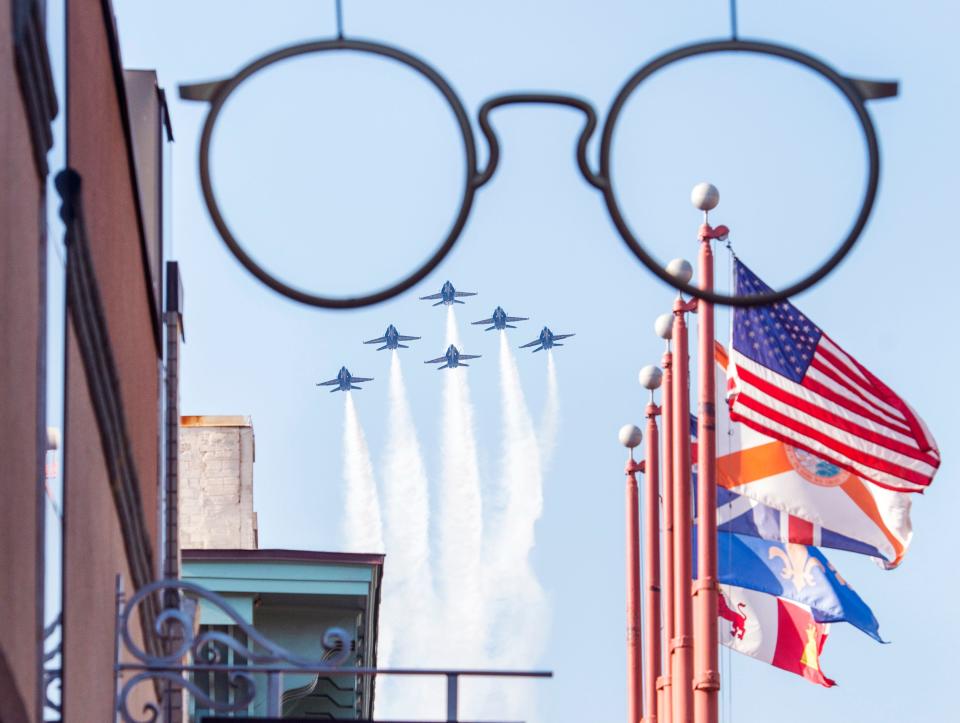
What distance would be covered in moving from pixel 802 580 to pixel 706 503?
3676 mm

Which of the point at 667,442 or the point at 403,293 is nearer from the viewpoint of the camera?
the point at 403,293

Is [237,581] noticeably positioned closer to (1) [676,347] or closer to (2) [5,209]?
(1) [676,347]

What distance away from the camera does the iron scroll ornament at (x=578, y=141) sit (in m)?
5.30

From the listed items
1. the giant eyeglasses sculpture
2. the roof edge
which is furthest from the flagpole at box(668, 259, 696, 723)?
the giant eyeglasses sculpture

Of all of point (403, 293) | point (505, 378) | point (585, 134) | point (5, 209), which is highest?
point (505, 378)

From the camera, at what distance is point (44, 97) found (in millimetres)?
8891

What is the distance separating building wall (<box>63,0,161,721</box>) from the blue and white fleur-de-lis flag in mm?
11457

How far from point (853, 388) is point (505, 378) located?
239ft

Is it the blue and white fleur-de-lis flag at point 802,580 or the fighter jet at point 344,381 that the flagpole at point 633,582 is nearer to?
the blue and white fleur-de-lis flag at point 802,580

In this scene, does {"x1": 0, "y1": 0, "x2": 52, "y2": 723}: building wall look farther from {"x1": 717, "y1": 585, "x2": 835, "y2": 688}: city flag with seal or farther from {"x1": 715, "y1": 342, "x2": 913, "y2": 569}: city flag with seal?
{"x1": 717, "y1": 585, "x2": 835, "y2": 688}: city flag with seal

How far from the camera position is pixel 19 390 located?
321 inches

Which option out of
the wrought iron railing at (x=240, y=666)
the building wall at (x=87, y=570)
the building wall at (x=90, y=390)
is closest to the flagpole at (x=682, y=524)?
the building wall at (x=90, y=390)

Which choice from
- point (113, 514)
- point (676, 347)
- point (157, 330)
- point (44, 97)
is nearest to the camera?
point (44, 97)

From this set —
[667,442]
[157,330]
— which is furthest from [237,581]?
[157,330]
